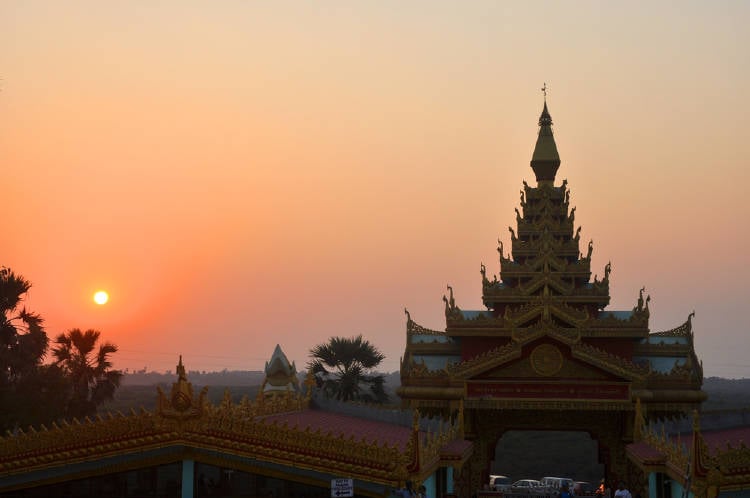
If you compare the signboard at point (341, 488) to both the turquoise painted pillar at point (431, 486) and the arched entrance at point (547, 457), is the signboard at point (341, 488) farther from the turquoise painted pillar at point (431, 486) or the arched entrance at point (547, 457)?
the arched entrance at point (547, 457)

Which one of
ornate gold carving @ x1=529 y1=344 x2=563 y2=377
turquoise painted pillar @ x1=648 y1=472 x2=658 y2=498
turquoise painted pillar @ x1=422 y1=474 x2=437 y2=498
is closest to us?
turquoise painted pillar @ x1=422 y1=474 x2=437 y2=498

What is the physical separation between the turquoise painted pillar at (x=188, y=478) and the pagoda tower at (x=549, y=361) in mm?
15009

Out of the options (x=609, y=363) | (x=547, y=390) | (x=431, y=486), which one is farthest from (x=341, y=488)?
(x=609, y=363)

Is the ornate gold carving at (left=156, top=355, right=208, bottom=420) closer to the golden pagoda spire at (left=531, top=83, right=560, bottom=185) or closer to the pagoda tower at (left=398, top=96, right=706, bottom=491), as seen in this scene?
the pagoda tower at (left=398, top=96, right=706, bottom=491)

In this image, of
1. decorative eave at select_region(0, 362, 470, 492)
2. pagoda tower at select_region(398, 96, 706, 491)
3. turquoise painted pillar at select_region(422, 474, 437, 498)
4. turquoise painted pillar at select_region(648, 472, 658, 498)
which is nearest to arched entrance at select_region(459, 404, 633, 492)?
pagoda tower at select_region(398, 96, 706, 491)

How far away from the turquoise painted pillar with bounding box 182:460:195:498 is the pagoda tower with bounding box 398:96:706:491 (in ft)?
49.2

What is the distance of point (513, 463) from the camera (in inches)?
3317

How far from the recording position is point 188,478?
26.2 metres

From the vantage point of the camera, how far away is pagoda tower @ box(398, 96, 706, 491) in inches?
1656

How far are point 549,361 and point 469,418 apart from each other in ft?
14.7

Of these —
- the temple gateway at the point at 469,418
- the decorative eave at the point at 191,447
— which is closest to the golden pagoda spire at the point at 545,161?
the temple gateway at the point at 469,418

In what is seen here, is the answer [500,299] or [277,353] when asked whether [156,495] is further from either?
[500,299]

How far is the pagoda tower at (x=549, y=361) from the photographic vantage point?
4206cm

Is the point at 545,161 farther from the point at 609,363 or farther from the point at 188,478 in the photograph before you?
the point at 188,478
